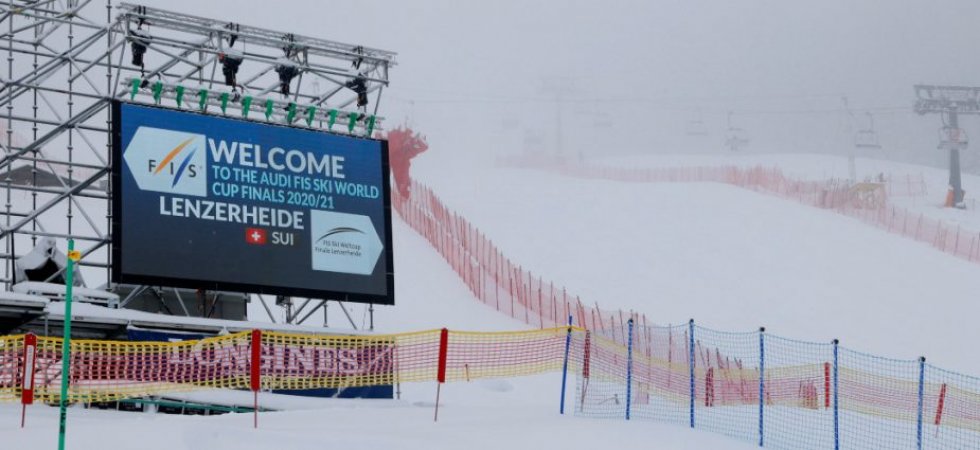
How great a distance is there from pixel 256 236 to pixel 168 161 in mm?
2357

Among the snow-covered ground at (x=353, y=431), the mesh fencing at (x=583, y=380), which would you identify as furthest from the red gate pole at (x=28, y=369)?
the mesh fencing at (x=583, y=380)

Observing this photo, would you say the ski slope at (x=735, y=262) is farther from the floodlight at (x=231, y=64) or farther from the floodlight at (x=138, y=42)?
the floodlight at (x=138, y=42)

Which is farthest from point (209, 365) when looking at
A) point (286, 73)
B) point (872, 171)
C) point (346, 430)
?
point (872, 171)

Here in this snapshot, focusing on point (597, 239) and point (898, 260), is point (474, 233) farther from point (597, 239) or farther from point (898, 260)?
point (898, 260)

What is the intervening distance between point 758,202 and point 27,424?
53.2 metres

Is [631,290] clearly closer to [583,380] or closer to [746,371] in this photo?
[746,371]

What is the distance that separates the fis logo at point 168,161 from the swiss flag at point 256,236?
1.21 m

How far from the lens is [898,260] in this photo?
5916 cm

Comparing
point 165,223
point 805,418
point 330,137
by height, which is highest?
point 330,137

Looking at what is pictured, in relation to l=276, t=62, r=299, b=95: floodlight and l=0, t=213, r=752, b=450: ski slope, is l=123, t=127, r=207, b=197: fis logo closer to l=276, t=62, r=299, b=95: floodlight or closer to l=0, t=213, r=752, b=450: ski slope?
l=276, t=62, r=299, b=95: floodlight

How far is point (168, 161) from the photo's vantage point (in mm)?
29062

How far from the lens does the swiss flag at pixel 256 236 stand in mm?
29688

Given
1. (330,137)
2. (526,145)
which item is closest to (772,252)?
(330,137)

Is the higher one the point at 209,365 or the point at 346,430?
the point at 209,365
